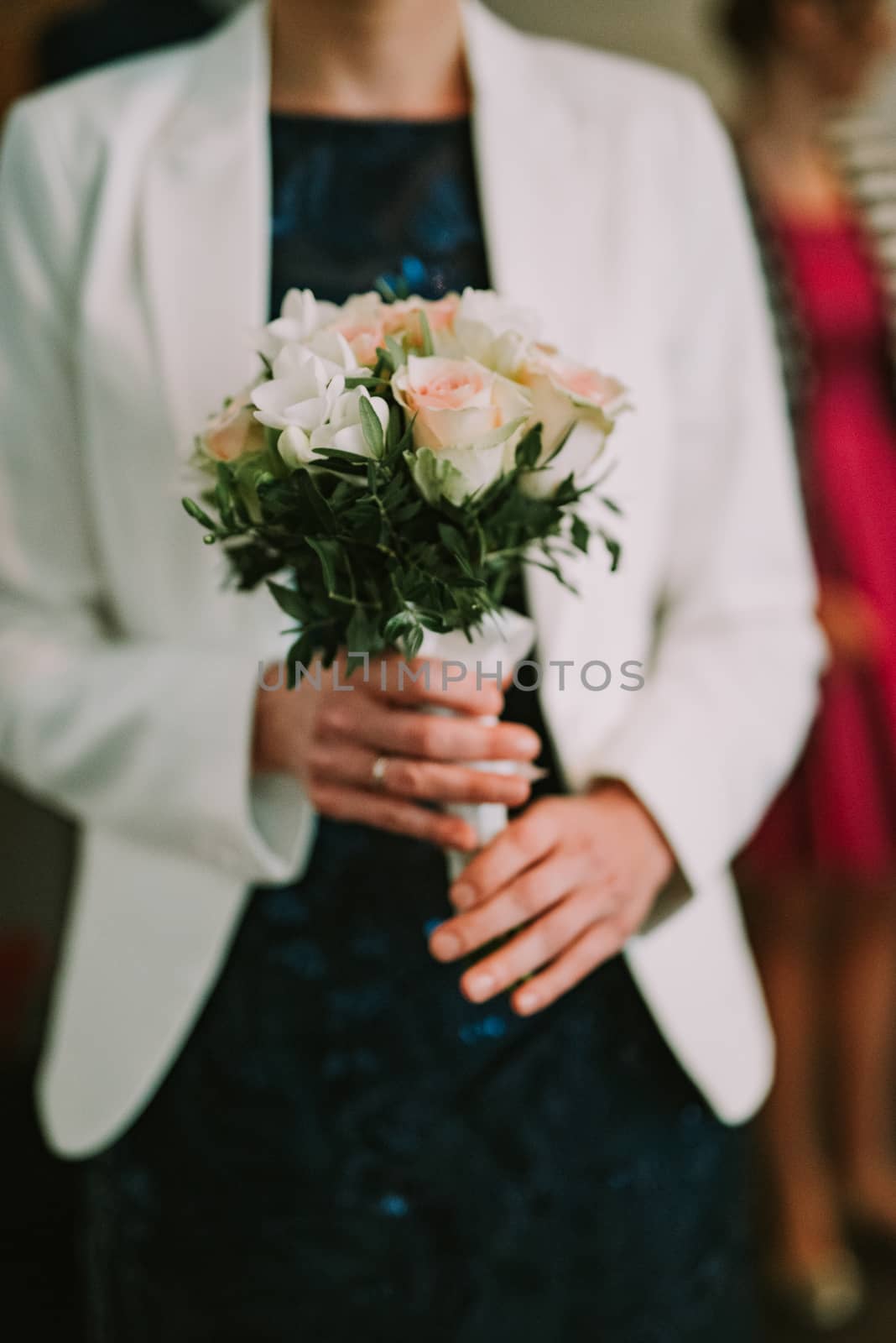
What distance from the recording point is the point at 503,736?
27.9 inches

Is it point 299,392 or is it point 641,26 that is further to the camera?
point 641,26

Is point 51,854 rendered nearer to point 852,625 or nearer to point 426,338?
point 852,625

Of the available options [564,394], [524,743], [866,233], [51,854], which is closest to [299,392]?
[564,394]

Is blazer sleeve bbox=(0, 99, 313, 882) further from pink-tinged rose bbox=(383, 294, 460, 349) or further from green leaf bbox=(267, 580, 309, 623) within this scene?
pink-tinged rose bbox=(383, 294, 460, 349)

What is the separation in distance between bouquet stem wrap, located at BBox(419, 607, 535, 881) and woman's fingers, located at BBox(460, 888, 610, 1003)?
0.06m

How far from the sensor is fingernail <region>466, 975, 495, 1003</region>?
2.33ft

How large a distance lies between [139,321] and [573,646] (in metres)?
0.40

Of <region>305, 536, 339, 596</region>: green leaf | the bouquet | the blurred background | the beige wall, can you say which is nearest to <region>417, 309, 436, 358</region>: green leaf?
the bouquet

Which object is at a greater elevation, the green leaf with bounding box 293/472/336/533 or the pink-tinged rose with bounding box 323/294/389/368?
the pink-tinged rose with bounding box 323/294/389/368

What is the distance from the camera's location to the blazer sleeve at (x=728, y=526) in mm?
911

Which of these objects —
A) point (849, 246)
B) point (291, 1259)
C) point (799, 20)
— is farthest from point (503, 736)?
point (799, 20)

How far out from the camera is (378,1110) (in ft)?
2.94

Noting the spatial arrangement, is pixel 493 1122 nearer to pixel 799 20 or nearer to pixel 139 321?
pixel 139 321

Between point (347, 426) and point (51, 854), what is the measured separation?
218 cm
